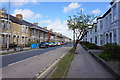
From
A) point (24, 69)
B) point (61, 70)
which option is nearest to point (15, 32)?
point (24, 69)

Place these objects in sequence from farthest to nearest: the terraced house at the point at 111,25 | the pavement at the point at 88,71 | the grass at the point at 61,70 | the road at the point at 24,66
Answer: the terraced house at the point at 111,25 → the road at the point at 24,66 → the pavement at the point at 88,71 → the grass at the point at 61,70

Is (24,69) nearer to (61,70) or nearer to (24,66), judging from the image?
(24,66)

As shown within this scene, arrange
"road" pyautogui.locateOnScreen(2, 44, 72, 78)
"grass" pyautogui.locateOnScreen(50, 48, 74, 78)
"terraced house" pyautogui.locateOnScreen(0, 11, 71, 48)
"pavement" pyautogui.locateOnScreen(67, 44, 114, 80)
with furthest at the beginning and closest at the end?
"terraced house" pyautogui.locateOnScreen(0, 11, 71, 48), "road" pyautogui.locateOnScreen(2, 44, 72, 78), "pavement" pyautogui.locateOnScreen(67, 44, 114, 80), "grass" pyautogui.locateOnScreen(50, 48, 74, 78)

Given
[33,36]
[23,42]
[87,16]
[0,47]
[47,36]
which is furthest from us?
[47,36]

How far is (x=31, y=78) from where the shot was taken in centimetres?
621

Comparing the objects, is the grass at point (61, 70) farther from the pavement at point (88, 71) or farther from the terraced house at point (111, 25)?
the terraced house at point (111, 25)

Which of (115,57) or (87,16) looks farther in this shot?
(87,16)

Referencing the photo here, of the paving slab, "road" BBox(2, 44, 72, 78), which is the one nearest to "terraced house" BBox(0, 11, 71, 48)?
"road" BBox(2, 44, 72, 78)

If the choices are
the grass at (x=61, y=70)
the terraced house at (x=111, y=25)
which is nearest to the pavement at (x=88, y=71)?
the grass at (x=61, y=70)

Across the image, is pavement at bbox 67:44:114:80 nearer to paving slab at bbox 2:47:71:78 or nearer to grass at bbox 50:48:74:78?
grass at bbox 50:48:74:78

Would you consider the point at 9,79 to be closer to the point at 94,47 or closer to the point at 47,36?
the point at 94,47

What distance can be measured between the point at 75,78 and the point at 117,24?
1145 cm

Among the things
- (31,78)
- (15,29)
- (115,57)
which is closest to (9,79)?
(31,78)

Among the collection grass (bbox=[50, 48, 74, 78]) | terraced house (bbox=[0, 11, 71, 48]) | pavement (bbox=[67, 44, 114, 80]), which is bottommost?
pavement (bbox=[67, 44, 114, 80])
